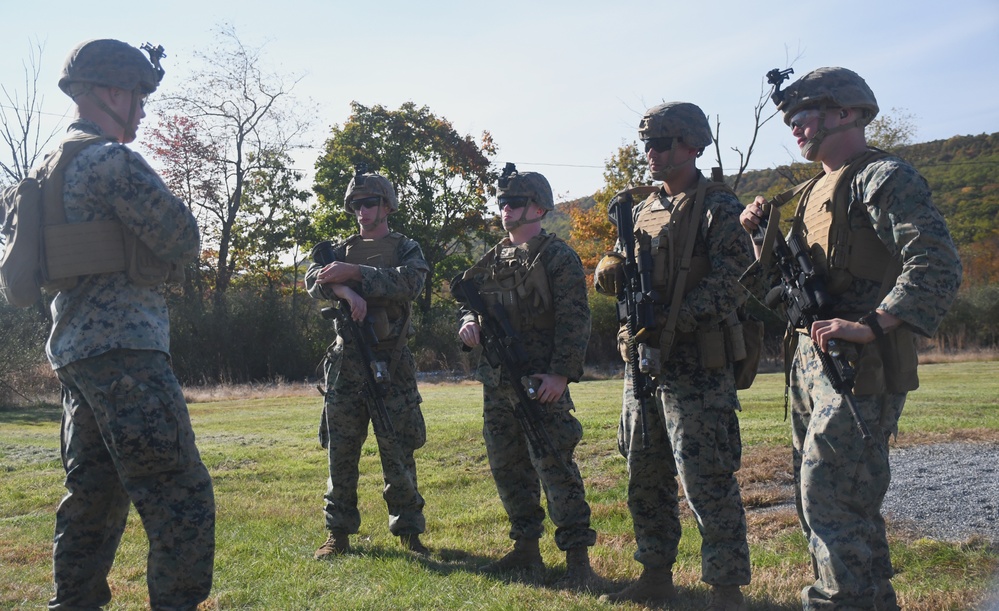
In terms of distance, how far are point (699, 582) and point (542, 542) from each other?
1.45 m

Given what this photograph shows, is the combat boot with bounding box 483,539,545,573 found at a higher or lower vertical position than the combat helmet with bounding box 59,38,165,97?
lower

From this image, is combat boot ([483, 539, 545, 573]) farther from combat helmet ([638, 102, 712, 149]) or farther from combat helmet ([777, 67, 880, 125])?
combat helmet ([777, 67, 880, 125])

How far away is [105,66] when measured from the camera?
13.2ft

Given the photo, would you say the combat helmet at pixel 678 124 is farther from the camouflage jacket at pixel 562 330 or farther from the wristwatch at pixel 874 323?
the wristwatch at pixel 874 323

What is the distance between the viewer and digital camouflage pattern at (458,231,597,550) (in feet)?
17.5

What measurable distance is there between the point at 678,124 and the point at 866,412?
1.81m

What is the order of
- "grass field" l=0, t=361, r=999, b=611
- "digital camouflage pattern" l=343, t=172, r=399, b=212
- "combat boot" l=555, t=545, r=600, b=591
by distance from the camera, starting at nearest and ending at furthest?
1. "grass field" l=0, t=361, r=999, b=611
2. "combat boot" l=555, t=545, r=600, b=591
3. "digital camouflage pattern" l=343, t=172, r=399, b=212

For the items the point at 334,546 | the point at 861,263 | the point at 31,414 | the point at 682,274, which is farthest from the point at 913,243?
the point at 31,414

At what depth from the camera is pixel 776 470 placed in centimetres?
A: 787

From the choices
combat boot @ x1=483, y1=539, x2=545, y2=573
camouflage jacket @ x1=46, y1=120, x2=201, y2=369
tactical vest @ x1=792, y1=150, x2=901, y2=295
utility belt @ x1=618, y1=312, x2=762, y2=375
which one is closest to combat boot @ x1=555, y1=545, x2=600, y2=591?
combat boot @ x1=483, y1=539, x2=545, y2=573

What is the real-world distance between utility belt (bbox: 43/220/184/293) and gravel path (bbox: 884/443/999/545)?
4.96 m

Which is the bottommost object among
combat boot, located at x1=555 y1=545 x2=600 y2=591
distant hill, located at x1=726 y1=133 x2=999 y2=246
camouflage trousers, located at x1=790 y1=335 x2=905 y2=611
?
combat boot, located at x1=555 y1=545 x2=600 y2=591

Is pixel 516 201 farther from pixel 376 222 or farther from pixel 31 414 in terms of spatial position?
pixel 31 414

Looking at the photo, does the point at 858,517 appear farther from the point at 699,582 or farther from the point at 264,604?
the point at 264,604
